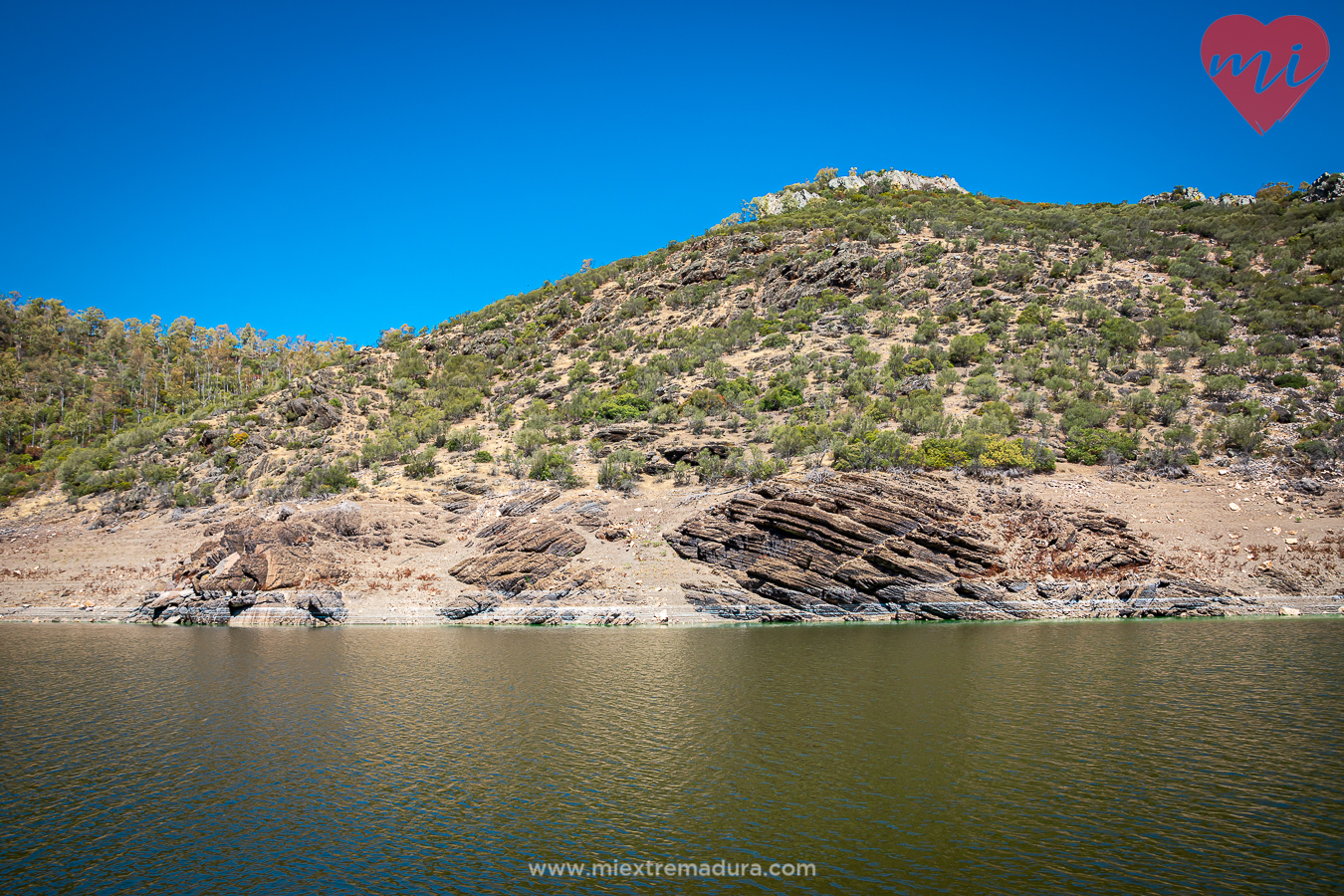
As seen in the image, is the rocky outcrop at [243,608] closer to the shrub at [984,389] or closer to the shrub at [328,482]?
the shrub at [328,482]

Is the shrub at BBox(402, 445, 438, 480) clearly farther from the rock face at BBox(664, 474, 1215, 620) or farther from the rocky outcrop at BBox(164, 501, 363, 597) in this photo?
the rock face at BBox(664, 474, 1215, 620)

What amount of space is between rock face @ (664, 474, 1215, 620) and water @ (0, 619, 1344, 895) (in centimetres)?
924

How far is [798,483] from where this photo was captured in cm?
3972

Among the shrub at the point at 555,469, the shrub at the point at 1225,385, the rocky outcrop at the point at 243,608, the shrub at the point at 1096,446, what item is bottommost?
the rocky outcrop at the point at 243,608

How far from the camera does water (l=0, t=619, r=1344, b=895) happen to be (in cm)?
1023

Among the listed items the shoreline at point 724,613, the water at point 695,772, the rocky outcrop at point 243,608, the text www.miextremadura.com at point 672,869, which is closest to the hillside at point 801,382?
the rocky outcrop at point 243,608

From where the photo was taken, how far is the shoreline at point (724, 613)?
106ft

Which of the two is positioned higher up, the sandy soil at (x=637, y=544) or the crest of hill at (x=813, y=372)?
the crest of hill at (x=813, y=372)

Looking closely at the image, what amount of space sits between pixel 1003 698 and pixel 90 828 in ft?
67.2

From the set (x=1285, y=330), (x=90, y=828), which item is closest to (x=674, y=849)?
(x=90, y=828)

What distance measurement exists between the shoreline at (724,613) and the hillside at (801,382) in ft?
8.24

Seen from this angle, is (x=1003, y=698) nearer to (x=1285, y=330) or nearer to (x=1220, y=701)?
(x=1220, y=701)

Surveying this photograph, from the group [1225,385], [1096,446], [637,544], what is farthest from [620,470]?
[1225,385]

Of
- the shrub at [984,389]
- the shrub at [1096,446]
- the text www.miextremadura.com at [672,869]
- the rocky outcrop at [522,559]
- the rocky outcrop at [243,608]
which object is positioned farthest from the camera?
the shrub at [984,389]
